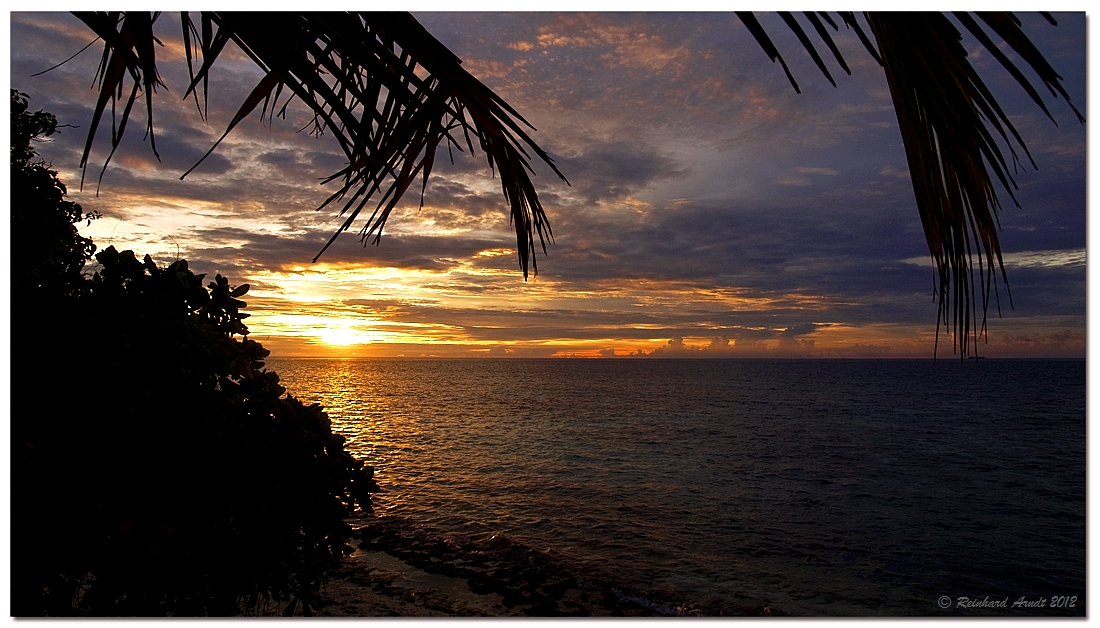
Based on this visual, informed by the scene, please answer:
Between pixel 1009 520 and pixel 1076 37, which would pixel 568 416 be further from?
pixel 1076 37

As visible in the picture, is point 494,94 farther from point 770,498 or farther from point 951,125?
point 770,498

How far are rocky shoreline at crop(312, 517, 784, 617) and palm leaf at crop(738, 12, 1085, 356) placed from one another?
400 inches

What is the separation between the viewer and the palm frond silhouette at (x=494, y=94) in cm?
78

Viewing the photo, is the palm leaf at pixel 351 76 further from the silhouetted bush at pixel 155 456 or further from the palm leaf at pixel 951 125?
the silhouetted bush at pixel 155 456

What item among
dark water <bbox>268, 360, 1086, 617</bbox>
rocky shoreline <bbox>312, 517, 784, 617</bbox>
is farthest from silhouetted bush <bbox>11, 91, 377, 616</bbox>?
dark water <bbox>268, 360, 1086, 617</bbox>

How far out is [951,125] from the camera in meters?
0.77

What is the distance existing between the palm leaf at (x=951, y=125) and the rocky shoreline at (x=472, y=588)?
10.2 metres

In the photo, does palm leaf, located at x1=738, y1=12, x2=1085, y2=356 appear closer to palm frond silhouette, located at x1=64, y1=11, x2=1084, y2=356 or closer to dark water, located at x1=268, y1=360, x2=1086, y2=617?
palm frond silhouette, located at x1=64, y1=11, x2=1084, y2=356

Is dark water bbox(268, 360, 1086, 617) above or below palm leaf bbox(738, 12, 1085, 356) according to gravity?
below

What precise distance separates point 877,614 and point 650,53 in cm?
1263

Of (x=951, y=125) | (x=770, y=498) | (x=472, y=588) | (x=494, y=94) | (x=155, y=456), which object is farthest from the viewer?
(x=770, y=498)

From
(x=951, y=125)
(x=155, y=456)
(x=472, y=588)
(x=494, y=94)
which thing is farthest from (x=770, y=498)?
(x=951, y=125)

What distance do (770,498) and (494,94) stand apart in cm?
2300

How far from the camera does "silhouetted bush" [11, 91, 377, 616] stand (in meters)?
4.01
